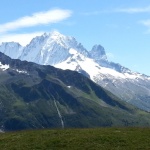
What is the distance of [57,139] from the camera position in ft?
198

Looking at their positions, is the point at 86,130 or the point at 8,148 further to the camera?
the point at 86,130

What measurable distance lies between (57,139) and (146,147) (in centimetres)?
1417

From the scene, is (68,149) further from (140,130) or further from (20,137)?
(140,130)

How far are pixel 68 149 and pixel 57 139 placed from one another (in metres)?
4.96

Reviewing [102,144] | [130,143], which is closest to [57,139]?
[102,144]

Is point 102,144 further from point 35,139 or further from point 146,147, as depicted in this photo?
point 35,139

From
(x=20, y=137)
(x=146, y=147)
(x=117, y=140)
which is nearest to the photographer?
(x=146, y=147)

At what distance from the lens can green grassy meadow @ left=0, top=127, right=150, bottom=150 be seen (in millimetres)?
56594

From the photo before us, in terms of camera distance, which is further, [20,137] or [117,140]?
[20,137]

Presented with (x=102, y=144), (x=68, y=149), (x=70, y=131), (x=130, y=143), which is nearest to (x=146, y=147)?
(x=130, y=143)

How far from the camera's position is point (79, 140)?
59.5 m

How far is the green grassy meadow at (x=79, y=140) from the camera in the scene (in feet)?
186

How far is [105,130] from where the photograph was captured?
66562 mm

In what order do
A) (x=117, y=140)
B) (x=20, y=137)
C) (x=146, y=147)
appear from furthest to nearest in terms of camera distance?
(x=20, y=137)
(x=117, y=140)
(x=146, y=147)
